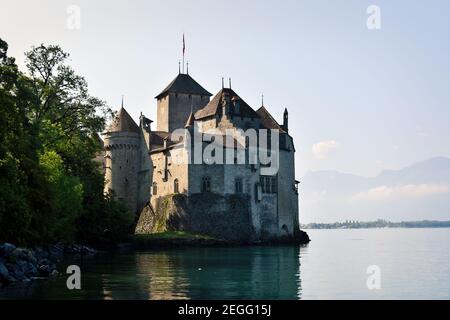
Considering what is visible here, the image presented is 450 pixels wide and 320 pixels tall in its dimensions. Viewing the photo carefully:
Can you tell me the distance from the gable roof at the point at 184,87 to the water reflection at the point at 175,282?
50865 millimetres

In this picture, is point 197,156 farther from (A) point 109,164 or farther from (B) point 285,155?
(A) point 109,164

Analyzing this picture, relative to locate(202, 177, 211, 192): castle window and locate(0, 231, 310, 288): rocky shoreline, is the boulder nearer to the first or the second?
locate(0, 231, 310, 288): rocky shoreline

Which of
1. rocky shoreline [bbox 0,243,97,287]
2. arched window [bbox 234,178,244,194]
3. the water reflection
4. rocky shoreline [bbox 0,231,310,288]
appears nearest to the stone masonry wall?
arched window [bbox 234,178,244,194]

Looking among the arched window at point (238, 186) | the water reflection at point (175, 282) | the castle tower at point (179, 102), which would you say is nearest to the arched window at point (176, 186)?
the arched window at point (238, 186)

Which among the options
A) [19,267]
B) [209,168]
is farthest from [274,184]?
[19,267]

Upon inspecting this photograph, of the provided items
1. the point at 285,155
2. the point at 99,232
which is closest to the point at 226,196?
the point at 285,155

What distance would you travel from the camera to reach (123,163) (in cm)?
8512

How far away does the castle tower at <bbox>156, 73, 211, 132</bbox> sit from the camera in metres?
91.0

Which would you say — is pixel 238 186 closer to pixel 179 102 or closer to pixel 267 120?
pixel 267 120

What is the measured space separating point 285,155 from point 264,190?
5973 mm

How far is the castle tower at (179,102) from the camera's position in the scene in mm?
91000

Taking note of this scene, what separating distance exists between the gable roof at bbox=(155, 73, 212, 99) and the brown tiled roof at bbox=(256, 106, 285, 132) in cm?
1115

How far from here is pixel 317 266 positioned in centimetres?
4222

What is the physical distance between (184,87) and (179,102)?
2452mm
